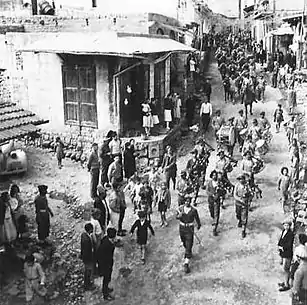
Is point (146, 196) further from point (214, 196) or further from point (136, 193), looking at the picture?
point (214, 196)

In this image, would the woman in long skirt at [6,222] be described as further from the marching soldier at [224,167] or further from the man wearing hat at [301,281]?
the man wearing hat at [301,281]

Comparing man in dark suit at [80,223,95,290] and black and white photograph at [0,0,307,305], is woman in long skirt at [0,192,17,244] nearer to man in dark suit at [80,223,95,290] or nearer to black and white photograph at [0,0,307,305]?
black and white photograph at [0,0,307,305]

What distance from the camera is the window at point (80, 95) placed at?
688 inches

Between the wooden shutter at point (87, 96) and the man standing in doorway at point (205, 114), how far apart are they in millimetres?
4042

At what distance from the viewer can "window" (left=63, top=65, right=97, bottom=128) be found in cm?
1748

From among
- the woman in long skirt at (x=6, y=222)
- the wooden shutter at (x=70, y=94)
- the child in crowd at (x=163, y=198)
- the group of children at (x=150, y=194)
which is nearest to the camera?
the woman in long skirt at (x=6, y=222)

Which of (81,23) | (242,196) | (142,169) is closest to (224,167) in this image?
(242,196)

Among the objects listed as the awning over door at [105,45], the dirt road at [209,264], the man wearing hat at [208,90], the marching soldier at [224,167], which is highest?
the awning over door at [105,45]

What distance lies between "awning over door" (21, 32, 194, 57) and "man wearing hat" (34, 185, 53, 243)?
602 cm

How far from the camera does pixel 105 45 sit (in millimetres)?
15812

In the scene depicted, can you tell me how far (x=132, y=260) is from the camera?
35.1 feet

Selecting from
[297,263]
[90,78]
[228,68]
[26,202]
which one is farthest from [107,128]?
[297,263]

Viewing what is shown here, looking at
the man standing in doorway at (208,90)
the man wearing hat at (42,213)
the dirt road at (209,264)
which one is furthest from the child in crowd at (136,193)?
the man standing in doorway at (208,90)

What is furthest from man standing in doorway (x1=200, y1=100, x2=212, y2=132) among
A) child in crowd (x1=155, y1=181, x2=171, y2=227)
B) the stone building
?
child in crowd (x1=155, y1=181, x2=171, y2=227)
